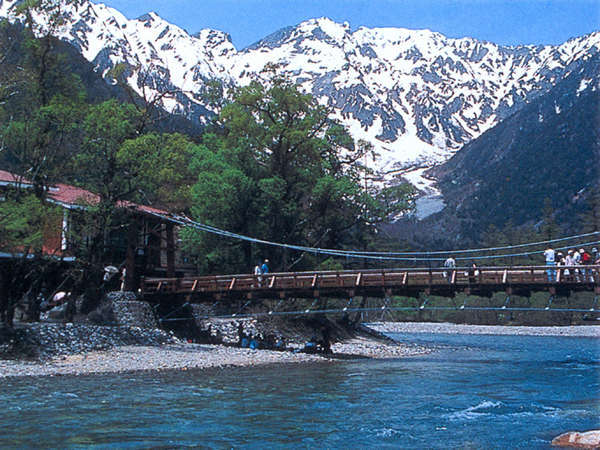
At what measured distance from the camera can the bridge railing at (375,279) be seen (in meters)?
27.9

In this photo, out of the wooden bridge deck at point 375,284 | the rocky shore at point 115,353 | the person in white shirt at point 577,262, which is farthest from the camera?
the wooden bridge deck at point 375,284

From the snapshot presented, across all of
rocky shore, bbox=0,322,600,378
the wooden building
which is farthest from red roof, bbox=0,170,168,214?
rocky shore, bbox=0,322,600,378

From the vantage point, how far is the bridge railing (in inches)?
1097

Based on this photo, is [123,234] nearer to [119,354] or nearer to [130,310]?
[130,310]

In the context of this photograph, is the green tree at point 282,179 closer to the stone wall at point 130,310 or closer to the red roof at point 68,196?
the red roof at point 68,196

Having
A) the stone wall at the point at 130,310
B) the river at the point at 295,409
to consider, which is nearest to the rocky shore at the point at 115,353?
the stone wall at the point at 130,310

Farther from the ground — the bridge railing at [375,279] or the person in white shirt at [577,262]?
the person in white shirt at [577,262]

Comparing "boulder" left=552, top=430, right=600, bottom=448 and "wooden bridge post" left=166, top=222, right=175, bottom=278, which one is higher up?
"wooden bridge post" left=166, top=222, right=175, bottom=278

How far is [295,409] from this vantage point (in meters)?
16.2

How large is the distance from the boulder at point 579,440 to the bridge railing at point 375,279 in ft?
48.2

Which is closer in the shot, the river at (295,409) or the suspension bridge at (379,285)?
the river at (295,409)

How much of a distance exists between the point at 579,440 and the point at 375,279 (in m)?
19.3

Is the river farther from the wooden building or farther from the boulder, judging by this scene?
the wooden building

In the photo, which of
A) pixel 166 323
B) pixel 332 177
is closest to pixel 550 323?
pixel 332 177
